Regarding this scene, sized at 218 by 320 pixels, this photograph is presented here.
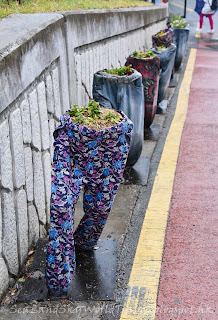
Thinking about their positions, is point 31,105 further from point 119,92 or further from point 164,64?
point 164,64

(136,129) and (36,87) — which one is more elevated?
(36,87)

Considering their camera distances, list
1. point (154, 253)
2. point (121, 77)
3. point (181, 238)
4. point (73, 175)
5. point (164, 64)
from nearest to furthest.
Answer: point (73, 175) → point (154, 253) → point (181, 238) → point (121, 77) → point (164, 64)

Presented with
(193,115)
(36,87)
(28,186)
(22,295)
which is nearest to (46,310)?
(22,295)

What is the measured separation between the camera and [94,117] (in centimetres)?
310

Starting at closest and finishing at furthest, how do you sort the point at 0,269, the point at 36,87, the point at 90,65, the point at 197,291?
the point at 0,269, the point at 197,291, the point at 36,87, the point at 90,65

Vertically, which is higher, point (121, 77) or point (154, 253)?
point (121, 77)

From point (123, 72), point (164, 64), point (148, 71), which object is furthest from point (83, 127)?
point (164, 64)

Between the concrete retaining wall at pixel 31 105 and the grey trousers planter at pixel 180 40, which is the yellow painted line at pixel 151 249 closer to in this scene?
the concrete retaining wall at pixel 31 105

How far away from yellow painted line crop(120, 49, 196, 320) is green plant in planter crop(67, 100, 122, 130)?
3.83 feet

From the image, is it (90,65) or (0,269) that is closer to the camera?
(0,269)

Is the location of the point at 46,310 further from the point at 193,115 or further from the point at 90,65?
the point at 193,115

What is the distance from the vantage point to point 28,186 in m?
3.41

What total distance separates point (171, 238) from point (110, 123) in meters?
1.36

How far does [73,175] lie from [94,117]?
420 mm
